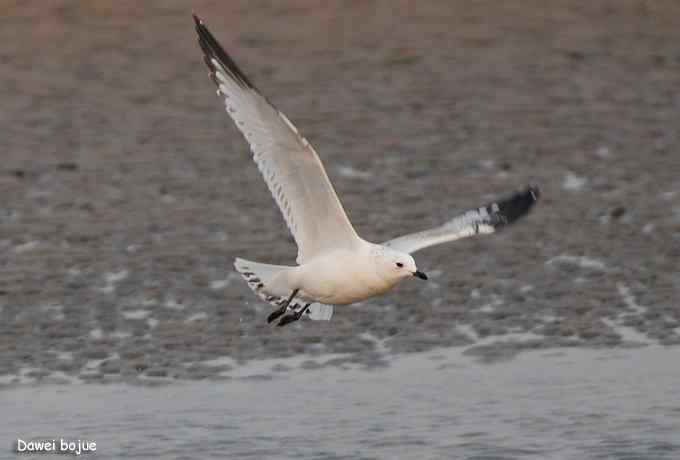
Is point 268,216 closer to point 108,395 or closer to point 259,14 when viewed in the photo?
point 108,395

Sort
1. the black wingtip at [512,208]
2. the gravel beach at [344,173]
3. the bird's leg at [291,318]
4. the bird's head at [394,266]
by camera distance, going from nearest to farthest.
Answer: the bird's head at [394,266], the bird's leg at [291,318], the black wingtip at [512,208], the gravel beach at [344,173]

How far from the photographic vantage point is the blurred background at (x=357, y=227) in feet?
35.7

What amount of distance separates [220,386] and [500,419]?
1.78 metres

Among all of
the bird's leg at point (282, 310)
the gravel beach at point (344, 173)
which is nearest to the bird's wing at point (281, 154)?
the bird's leg at point (282, 310)

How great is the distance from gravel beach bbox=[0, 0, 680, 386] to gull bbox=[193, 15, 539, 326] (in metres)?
1.41

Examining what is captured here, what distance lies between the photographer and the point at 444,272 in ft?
42.8

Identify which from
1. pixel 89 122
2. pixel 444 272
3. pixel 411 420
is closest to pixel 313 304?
pixel 411 420

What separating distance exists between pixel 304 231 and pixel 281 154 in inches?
25.2

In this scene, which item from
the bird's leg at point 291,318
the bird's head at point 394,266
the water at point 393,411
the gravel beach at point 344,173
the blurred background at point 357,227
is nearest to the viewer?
the bird's head at point 394,266

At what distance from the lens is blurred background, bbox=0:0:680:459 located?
10.9 meters

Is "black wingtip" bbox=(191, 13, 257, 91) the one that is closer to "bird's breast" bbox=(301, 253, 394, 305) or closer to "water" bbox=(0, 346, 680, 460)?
"bird's breast" bbox=(301, 253, 394, 305)

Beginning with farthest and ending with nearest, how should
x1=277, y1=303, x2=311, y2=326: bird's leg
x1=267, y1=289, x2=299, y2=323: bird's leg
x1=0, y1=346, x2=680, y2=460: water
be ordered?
1. x1=0, y1=346, x2=680, y2=460: water
2. x1=277, y1=303, x2=311, y2=326: bird's leg
3. x1=267, y1=289, x2=299, y2=323: bird's leg

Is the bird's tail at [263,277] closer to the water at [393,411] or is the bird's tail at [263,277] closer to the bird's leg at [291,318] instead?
the bird's leg at [291,318]

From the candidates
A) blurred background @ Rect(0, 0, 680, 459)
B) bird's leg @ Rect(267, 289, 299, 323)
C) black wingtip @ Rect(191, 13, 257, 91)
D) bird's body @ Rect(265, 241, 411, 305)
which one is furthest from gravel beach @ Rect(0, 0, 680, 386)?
black wingtip @ Rect(191, 13, 257, 91)
